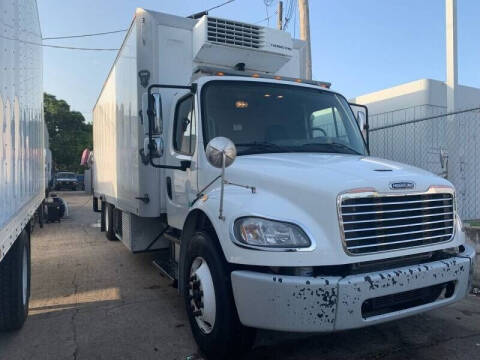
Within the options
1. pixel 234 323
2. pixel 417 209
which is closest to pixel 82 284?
pixel 234 323

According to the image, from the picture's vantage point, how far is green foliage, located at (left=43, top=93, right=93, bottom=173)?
40750mm

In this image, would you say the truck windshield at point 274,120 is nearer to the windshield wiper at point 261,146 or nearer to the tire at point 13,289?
the windshield wiper at point 261,146

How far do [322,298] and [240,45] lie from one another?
12.4 ft

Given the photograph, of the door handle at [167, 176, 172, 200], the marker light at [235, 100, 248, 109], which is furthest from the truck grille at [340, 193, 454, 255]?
the door handle at [167, 176, 172, 200]

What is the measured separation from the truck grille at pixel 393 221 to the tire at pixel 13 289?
10.6ft

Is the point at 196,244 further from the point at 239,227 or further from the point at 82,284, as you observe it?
the point at 82,284

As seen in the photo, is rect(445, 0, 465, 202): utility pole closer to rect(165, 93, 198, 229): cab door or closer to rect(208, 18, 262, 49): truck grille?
rect(208, 18, 262, 49): truck grille

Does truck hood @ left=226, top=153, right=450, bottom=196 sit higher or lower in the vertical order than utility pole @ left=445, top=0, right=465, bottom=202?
lower

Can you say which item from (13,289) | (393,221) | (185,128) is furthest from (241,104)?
(13,289)

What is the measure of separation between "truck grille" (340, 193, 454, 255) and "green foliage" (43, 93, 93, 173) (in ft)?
133

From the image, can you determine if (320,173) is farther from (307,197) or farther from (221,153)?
(221,153)

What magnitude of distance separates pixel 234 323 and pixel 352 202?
4.06ft

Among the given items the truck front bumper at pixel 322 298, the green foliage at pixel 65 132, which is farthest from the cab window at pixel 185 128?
the green foliage at pixel 65 132

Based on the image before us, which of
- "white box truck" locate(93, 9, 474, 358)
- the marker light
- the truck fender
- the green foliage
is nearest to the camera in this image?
"white box truck" locate(93, 9, 474, 358)
